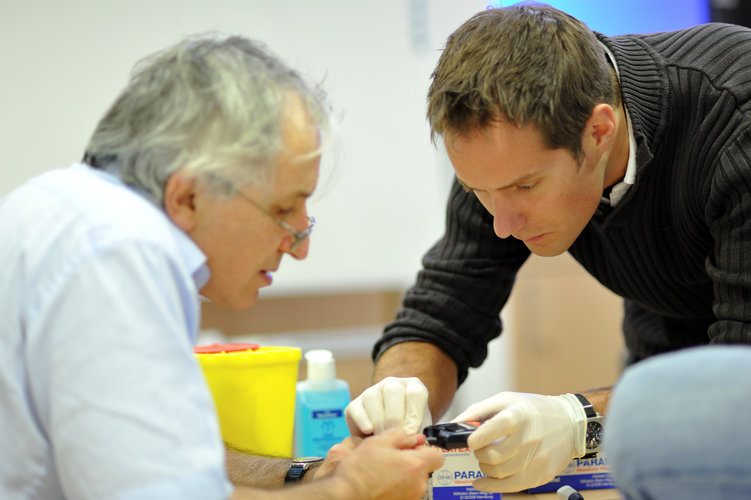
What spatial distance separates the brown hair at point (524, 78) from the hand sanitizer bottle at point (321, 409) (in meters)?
0.51

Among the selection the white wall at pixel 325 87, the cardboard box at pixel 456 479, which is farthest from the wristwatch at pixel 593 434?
the white wall at pixel 325 87

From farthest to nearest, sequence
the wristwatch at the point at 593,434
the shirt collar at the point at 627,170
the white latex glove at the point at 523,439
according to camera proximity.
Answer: the shirt collar at the point at 627,170 → the wristwatch at the point at 593,434 → the white latex glove at the point at 523,439

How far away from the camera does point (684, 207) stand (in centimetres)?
139

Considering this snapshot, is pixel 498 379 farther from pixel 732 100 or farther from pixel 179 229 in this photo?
pixel 179 229

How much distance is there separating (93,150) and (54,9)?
2.14 meters

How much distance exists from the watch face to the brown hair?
445 millimetres

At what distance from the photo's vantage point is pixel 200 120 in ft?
3.01

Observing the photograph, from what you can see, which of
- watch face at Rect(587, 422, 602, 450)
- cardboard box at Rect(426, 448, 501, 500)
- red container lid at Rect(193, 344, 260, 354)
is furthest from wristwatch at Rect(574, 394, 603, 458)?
red container lid at Rect(193, 344, 260, 354)

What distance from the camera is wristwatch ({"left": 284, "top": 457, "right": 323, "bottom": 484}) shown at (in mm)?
1207

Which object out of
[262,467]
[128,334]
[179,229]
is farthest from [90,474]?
[262,467]

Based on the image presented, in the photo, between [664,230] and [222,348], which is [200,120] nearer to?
[222,348]

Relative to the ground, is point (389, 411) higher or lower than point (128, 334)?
lower

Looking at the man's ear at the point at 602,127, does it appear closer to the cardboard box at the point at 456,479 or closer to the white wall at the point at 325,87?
the cardboard box at the point at 456,479

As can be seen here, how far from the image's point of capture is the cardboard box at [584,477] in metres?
1.27
